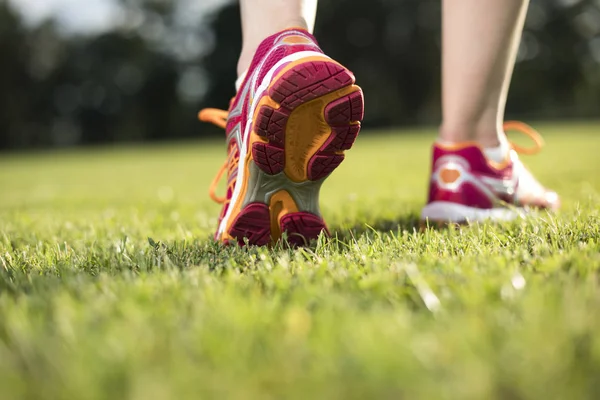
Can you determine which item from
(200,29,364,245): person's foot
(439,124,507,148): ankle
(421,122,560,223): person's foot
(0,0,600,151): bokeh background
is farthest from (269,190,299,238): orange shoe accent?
(0,0,600,151): bokeh background

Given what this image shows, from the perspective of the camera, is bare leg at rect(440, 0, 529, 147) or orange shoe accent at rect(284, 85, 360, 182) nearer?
orange shoe accent at rect(284, 85, 360, 182)

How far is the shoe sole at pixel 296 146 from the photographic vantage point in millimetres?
1346

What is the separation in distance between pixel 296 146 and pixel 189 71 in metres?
31.6

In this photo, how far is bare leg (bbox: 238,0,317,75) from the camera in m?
1.60

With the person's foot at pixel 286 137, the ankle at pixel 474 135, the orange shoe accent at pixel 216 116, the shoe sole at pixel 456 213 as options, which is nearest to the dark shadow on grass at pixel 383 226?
the shoe sole at pixel 456 213

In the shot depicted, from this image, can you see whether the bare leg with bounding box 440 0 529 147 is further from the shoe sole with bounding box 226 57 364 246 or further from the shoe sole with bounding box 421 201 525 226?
the shoe sole with bounding box 226 57 364 246

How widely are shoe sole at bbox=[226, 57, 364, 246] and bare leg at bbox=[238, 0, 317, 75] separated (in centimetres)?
31

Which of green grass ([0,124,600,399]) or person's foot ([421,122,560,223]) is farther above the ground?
green grass ([0,124,600,399])

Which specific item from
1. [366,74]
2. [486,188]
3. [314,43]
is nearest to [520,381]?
[314,43]

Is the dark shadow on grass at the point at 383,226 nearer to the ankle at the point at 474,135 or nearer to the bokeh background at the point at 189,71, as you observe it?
the ankle at the point at 474,135

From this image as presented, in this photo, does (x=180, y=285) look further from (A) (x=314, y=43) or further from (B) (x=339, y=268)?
(A) (x=314, y=43)

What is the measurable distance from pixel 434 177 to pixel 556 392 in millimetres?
1397

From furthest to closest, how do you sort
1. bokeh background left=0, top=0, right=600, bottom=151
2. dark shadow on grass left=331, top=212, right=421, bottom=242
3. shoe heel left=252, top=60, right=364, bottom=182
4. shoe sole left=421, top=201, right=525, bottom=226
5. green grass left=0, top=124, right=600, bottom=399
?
bokeh background left=0, top=0, right=600, bottom=151 → shoe sole left=421, top=201, right=525, bottom=226 → dark shadow on grass left=331, top=212, right=421, bottom=242 → shoe heel left=252, top=60, right=364, bottom=182 → green grass left=0, top=124, right=600, bottom=399

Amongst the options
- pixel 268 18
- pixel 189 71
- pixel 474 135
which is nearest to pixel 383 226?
pixel 474 135
